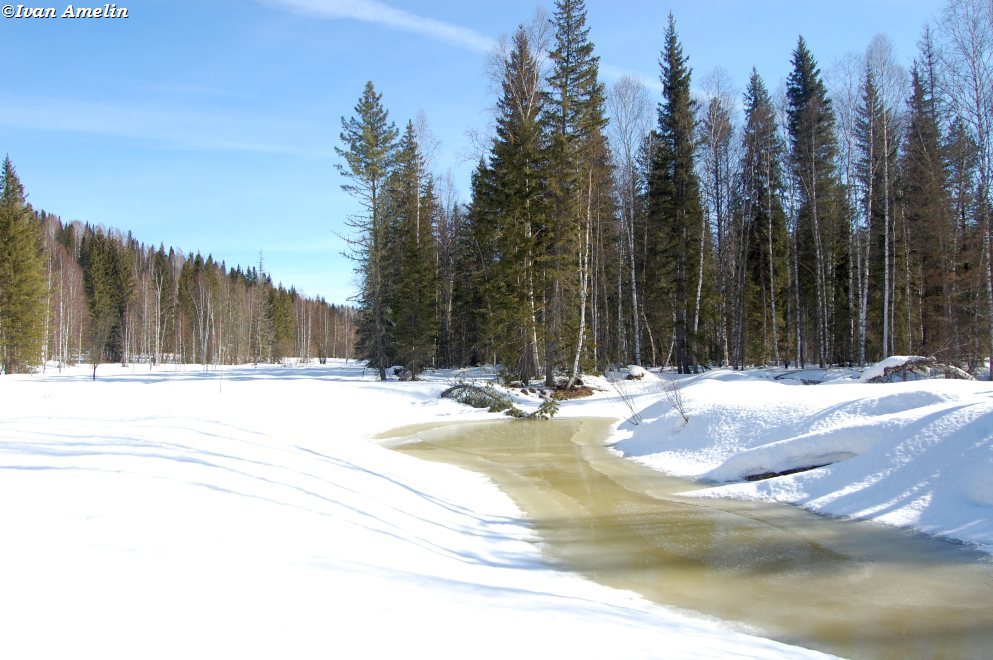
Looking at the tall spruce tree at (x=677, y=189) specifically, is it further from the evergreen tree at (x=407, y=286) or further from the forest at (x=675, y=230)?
the evergreen tree at (x=407, y=286)

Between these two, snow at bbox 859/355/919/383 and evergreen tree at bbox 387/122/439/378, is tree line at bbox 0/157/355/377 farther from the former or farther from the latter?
snow at bbox 859/355/919/383

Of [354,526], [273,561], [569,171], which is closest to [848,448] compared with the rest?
[354,526]

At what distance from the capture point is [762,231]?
3159 cm

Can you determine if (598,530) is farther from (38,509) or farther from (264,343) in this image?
(264,343)

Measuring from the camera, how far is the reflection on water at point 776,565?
438 centimetres

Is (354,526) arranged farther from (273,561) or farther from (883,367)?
(883,367)

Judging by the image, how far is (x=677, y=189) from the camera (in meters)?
27.9

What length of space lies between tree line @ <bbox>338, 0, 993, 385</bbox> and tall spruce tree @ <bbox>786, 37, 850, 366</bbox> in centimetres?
13

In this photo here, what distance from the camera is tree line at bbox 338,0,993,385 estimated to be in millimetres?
22141

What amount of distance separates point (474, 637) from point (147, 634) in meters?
1.47

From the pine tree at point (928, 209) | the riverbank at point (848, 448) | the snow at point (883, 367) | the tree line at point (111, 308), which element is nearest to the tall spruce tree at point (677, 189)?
the pine tree at point (928, 209)

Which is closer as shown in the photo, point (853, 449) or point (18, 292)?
point (853, 449)

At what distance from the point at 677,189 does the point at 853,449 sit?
2166cm

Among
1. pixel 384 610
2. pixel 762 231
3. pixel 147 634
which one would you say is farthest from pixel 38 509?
pixel 762 231
